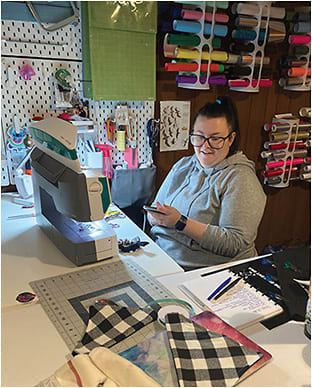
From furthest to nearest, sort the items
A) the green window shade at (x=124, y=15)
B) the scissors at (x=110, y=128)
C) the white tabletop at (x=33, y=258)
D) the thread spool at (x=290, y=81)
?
the thread spool at (x=290, y=81), the scissors at (x=110, y=128), the green window shade at (x=124, y=15), the white tabletop at (x=33, y=258)

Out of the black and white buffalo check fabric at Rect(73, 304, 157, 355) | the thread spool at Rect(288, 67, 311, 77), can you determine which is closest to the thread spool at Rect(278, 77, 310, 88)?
the thread spool at Rect(288, 67, 311, 77)

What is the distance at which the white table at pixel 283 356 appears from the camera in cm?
72

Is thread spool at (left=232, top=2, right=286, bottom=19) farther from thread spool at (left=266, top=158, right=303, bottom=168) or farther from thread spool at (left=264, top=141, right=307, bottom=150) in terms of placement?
thread spool at (left=266, top=158, right=303, bottom=168)

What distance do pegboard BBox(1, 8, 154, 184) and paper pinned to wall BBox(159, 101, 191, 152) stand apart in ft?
1.52

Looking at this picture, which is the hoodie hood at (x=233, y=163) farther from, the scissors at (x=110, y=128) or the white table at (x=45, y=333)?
the scissors at (x=110, y=128)

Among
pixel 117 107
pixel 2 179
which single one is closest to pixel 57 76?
pixel 117 107

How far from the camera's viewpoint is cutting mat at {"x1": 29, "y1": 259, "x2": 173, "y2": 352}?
862 millimetres

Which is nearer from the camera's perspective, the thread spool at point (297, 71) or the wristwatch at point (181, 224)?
the wristwatch at point (181, 224)

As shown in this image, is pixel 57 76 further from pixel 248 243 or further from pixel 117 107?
pixel 248 243

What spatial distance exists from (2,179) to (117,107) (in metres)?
0.78

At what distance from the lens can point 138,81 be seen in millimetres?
1958

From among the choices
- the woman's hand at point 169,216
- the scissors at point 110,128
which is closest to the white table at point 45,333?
the woman's hand at point 169,216

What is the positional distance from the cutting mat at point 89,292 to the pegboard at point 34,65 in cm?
104

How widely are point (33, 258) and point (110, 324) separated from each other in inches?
19.8
